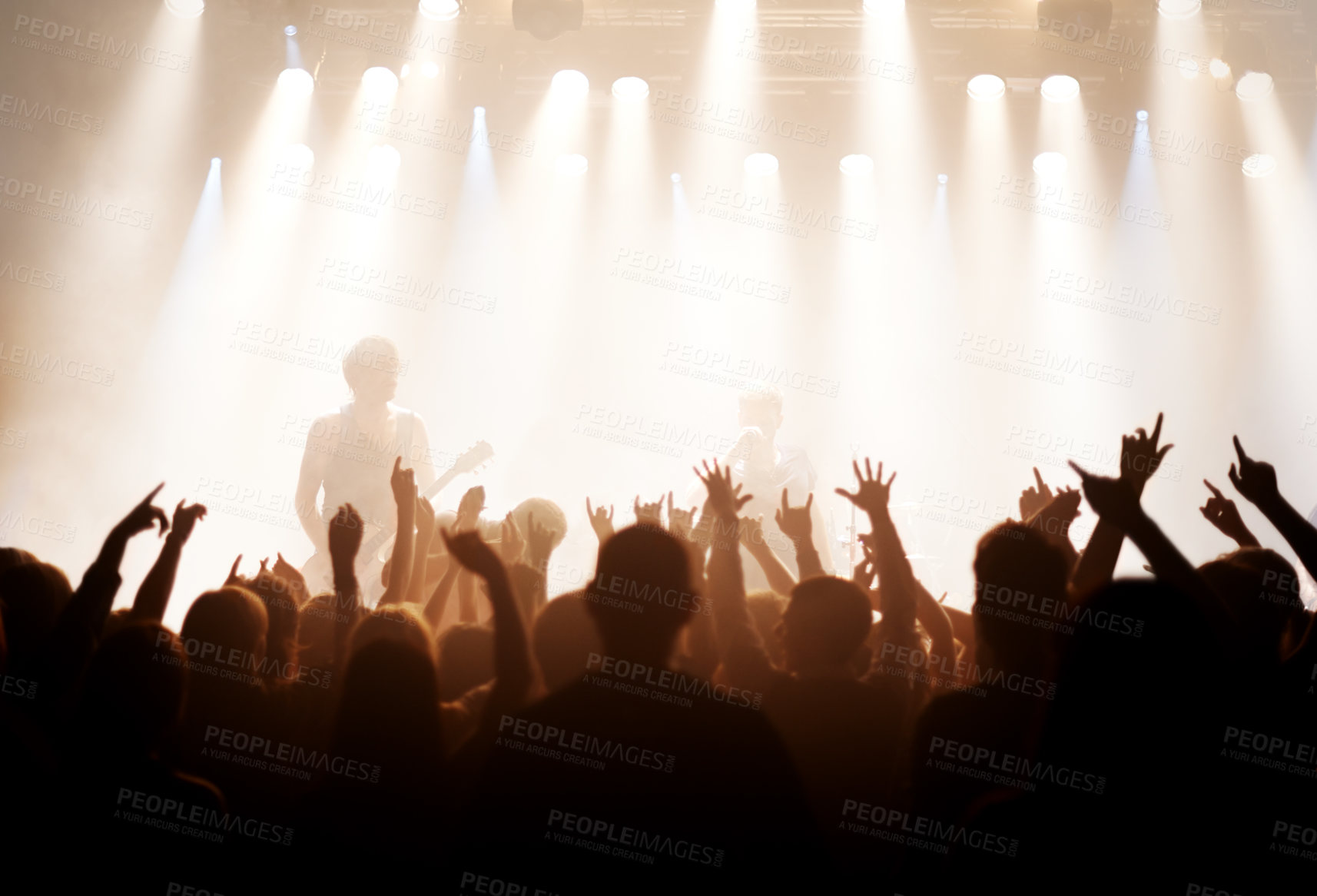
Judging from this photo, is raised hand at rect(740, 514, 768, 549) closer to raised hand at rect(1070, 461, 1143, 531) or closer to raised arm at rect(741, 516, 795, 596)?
raised arm at rect(741, 516, 795, 596)

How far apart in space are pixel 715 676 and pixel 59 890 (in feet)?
4.84

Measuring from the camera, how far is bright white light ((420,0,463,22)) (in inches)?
280

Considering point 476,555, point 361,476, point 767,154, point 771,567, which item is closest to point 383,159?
point 767,154

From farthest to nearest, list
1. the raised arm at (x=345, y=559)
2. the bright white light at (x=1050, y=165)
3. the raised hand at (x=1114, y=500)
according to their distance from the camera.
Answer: the bright white light at (x=1050, y=165), the raised arm at (x=345, y=559), the raised hand at (x=1114, y=500)

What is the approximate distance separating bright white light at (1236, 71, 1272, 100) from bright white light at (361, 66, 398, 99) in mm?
7239

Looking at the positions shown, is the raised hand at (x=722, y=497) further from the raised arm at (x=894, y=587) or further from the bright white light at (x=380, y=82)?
the bright white light at (x=380, y=82)

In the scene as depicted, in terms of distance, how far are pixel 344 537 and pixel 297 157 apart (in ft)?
21.8

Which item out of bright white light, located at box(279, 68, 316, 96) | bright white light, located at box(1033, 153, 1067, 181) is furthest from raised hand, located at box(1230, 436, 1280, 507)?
bright white light, located at box(279, 68, 316, 96)

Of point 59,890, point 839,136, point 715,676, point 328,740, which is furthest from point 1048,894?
point 839,136

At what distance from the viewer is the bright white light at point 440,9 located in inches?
280

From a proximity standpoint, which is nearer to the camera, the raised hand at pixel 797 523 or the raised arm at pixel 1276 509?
the raised arm at pixel 1276 509

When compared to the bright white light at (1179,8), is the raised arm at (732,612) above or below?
below

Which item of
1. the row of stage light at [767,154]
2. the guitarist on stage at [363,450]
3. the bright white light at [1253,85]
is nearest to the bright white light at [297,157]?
the row of stage light at [767,154]

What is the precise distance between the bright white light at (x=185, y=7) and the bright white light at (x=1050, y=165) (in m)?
7.31
